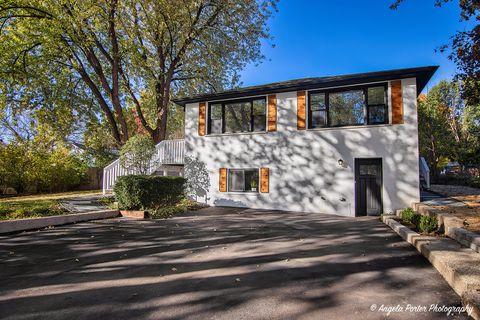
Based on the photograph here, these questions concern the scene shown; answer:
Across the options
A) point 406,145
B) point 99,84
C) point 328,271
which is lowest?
point 328,271

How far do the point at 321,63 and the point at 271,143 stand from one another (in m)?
10.0

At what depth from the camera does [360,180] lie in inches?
443

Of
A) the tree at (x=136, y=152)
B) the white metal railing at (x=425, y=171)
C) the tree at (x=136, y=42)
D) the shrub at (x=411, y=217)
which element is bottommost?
the shrub at (x=411, y=217)

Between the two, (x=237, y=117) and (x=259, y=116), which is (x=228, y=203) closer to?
(x=237, y=117)

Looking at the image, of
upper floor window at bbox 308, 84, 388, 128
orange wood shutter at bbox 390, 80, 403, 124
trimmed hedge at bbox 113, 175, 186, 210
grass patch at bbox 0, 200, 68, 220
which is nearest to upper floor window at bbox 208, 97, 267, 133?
upper floor window at bbox 308, 84, 388, 128

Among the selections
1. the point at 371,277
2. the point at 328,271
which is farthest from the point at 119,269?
the point at 371,277

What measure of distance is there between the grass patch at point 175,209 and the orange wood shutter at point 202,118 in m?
3.60

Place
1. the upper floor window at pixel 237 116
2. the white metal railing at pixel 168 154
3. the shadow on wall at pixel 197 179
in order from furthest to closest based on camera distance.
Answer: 1. the white metal railing at pixel 168 154
2. the shadow on wall at pixel 197 179
3. the upper floor window at pixel 237 116

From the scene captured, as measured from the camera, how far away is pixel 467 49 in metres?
8.20

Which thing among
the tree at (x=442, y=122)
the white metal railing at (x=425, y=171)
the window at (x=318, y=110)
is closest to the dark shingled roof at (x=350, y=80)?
Result: the window at (x=318, y=110)

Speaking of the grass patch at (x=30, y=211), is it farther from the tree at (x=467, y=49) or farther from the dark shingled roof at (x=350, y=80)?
the tree at (x=467, y=49)

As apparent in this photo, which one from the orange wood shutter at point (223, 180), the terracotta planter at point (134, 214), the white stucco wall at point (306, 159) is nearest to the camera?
the terracotta planter at point (134, 214)

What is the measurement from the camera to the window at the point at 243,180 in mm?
13249

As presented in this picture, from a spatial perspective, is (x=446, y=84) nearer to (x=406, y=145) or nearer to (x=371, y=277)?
(x=406, y=145)
